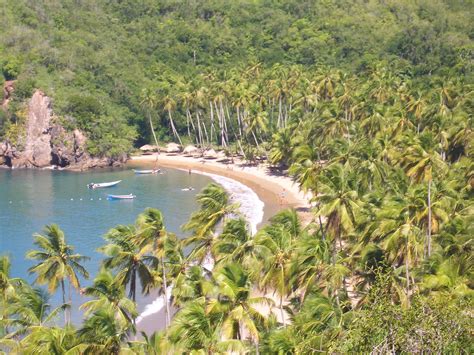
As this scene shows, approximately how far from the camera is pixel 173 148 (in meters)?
113

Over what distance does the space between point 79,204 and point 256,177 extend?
22.8 m

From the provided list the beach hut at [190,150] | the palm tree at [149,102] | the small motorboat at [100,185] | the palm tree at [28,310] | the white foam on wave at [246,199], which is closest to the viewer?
the palm tree at [28,310]

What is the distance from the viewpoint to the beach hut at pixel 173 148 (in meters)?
112

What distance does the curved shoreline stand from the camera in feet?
244

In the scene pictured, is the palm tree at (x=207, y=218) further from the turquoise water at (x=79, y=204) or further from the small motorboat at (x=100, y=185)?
the small motorboat at (x=100, y=185)

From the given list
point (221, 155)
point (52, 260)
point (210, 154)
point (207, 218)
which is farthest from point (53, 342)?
point (210, 154)

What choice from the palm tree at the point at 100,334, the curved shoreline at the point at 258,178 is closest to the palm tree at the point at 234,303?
the palm tree at the point at 100,334

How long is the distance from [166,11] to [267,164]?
65403 mm

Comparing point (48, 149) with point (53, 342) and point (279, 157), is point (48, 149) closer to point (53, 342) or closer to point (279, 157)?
point (279, 157)

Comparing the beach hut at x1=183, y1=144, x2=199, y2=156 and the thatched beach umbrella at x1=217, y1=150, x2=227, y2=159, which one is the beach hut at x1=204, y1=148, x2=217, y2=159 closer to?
the thatched beach umbrella at x1=217, y1=150, x2=227, y2=159

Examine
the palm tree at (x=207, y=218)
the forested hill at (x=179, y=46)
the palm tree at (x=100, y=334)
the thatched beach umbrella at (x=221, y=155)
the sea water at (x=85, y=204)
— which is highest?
the forested hill at (x=179, y=46)

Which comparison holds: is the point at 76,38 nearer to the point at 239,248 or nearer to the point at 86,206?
the point at 86,206

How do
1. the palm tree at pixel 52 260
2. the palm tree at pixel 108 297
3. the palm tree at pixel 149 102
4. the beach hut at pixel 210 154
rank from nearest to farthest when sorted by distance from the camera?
1. the palm tree at pixel 108 297
2. the palm tree at pixel 52 260
3. the beach hut at pixel 210 154
4. the palm tree at pixel 149 102

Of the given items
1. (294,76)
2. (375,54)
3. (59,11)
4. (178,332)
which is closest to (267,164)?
(294,76)
